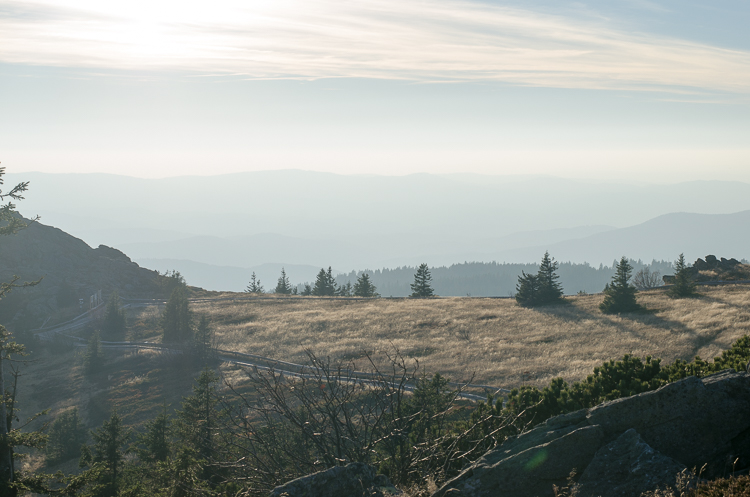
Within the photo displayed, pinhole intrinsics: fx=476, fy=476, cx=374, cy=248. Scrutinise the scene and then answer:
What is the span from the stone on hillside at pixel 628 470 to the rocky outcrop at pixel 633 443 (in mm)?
14

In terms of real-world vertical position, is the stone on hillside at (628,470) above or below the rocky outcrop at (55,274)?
below

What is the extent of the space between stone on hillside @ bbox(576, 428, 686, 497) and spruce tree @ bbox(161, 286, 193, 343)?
48760 millimetres

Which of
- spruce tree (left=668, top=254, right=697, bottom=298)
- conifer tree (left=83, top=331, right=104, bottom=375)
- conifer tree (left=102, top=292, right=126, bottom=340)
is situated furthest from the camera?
conifer tree (left=102, top=292, right=126, bottom=340)

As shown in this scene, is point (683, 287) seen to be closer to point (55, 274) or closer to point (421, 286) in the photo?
point (421, 286)

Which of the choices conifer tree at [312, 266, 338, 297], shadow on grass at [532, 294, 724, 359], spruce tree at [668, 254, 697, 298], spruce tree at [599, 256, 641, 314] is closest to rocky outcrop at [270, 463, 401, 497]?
shadow on grass at [532, 294, 724, 359]

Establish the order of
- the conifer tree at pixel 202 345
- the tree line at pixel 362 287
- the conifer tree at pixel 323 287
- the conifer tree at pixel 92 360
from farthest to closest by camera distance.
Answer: the conifer tree at pixel 323 287 < the tree line at pixel 362 287 < the conifer tree at pixel 92 360 < the conifer tree at pixel 202 345

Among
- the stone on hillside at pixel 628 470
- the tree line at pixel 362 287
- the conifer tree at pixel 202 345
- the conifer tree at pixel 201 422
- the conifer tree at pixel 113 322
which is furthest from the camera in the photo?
the tree line at pixel 362 287

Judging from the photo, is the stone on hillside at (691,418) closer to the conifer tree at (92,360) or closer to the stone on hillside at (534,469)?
Answer: the stone on hillside at (534,469)

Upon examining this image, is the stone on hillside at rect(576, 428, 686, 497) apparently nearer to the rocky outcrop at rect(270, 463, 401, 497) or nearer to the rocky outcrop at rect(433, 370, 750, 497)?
the rocky outcrop at rect(433, 370, 750, 497)

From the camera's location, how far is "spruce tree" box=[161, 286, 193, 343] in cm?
5016

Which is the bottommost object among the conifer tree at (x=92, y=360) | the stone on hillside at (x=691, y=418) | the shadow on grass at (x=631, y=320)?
the conifer tree at (x=92, y=360)

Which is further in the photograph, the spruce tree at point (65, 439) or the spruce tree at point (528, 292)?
the spruce tree at point (528, 292)

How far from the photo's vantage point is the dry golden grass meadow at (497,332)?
30.8 meters

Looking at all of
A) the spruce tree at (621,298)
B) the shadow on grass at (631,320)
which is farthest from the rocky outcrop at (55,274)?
the spruce tree at (621,298)
